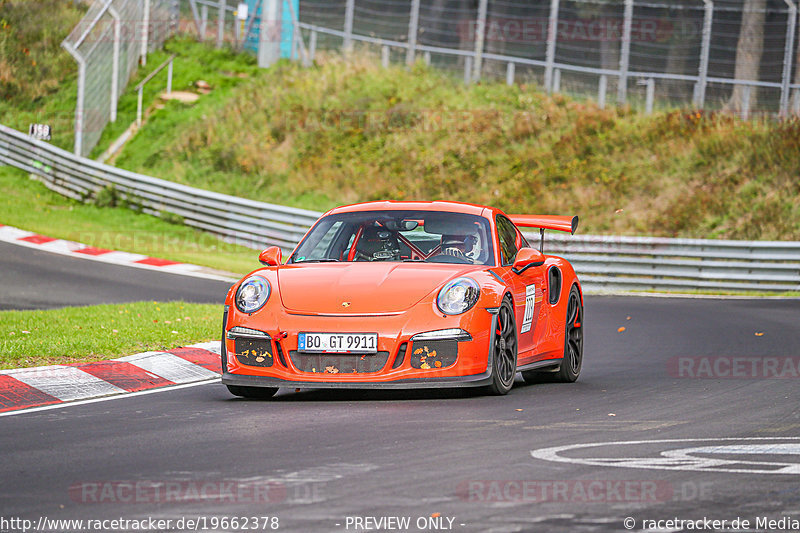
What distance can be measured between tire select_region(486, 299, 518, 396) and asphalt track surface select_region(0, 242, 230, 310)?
8307 mm

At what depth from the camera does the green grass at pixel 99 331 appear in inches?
407

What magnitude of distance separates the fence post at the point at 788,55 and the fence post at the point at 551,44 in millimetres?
5151

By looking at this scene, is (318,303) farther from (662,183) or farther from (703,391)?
(662,183)

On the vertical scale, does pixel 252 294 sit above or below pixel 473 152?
below

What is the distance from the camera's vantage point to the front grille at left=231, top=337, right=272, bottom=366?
840cm

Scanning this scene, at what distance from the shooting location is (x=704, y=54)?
28031mm

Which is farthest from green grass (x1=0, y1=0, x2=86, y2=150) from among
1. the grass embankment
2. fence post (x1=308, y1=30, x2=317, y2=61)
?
fence post (x1=308, y1=30, x2=317, y2=61)

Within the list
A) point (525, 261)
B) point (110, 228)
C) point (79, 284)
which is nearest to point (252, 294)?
point (525, 261)

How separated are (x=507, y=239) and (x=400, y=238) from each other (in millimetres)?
864

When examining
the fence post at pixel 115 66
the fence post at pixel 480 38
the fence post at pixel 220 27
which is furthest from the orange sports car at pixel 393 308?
the fence post at pixel 220 27

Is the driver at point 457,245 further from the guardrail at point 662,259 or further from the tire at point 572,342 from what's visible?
the guardrail at point 662,259

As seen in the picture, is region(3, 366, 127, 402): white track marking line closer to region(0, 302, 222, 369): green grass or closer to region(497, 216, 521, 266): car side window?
region(0, 302, 222, 369): green grass

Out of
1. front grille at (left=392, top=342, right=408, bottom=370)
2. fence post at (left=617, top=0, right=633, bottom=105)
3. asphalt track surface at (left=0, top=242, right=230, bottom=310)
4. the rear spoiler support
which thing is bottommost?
asphalt track surface at (left=0, top=242, right=230, bottom=310)

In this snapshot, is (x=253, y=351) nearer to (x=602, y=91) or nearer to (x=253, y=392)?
(x=253, y=392)
